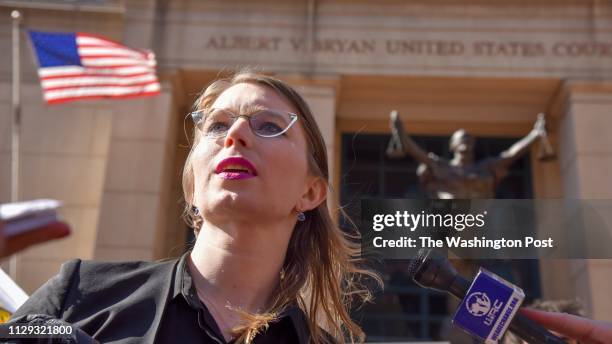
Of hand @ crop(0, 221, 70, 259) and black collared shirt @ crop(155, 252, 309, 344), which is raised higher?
hand @ crop(0, 221, 70, 259)

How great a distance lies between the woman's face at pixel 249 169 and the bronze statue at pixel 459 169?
769 centimetres

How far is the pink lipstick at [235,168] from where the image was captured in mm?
2266

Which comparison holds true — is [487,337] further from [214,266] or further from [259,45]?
[259,45]

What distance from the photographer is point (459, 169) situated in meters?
10.4

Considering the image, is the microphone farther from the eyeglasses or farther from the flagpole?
the flagpole

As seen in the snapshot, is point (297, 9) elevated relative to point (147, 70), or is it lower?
elevated

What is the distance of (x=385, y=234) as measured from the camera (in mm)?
2365

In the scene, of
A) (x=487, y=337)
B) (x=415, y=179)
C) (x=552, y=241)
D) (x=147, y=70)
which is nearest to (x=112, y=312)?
(x=487, y=337)

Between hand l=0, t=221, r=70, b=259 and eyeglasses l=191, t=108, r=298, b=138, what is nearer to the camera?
hand l=0, t=221, r=70, b=259

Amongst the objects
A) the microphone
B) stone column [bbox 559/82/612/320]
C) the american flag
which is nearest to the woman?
the microphone

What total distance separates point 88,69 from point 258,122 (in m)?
8.48

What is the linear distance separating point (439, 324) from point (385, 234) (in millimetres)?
9586

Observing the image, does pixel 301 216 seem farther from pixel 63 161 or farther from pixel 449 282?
pixel 63 161

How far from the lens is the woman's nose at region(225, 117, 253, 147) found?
232 centimetres
